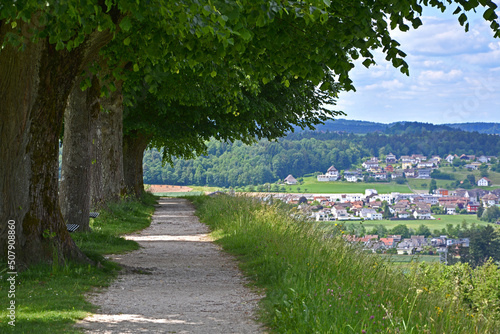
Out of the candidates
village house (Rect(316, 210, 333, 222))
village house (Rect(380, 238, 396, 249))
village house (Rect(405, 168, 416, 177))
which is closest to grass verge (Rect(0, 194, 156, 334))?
village house (Rect(316, 210, 333, 222))

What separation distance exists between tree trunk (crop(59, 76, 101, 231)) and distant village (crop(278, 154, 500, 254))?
5.15 meters

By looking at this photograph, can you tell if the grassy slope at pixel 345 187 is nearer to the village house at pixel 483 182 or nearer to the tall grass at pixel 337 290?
the village house at pixel 483 182

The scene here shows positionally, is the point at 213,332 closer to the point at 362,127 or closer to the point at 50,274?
the point at 50,274

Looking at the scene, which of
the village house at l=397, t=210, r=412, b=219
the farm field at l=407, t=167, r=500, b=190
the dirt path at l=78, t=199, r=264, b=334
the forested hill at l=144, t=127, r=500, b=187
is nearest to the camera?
the dirt path at l=78, t=199, r=264, b=334

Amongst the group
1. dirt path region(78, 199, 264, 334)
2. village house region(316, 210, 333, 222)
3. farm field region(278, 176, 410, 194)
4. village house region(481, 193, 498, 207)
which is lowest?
village house region(481, 193, 498, 207)

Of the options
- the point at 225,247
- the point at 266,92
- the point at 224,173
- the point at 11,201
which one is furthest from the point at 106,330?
the point at 224,173

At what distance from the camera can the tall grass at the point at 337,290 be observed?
18.7 ft

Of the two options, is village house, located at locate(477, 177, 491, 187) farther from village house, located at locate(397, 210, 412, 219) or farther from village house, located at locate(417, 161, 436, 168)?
village house, located at locate(397, 210, 412, 219)

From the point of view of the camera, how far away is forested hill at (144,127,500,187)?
59.7 m

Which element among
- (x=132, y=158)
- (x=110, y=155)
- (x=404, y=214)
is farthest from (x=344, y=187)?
(x=110, y=155)

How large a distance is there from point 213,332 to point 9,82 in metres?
4.83

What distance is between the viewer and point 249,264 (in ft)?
35.1

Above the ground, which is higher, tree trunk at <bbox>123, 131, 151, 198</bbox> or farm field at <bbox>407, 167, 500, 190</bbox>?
tree trunk at <bbox>123, 131, 151, 198</bbox>

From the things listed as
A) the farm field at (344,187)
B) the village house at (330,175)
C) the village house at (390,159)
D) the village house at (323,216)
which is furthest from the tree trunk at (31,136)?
the village house at (390,159)
